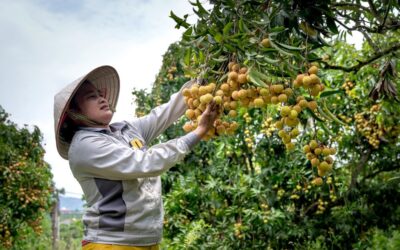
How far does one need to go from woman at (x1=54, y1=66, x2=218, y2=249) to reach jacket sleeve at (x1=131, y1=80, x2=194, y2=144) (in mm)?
27

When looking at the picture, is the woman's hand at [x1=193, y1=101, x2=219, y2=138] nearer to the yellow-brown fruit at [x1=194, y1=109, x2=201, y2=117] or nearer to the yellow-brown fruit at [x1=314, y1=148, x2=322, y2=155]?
the yellow-brown fruit at [x1=194, y1=109, x2=201, y2=117]

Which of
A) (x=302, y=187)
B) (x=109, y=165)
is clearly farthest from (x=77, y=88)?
(x=302, y=187)

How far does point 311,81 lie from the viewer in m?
0.95

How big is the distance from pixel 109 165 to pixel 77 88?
299 mm

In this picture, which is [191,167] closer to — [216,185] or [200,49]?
[216,185]

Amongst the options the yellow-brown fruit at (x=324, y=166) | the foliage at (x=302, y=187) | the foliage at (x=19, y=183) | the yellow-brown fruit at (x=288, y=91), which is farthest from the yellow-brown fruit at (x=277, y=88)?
the foliage at (x=19, y=183)

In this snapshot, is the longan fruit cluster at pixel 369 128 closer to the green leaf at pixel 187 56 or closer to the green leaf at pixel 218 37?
the green leaf at pixel 187 56

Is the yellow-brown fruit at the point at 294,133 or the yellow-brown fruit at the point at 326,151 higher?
the yellow-brown fruit at the point at 294,133

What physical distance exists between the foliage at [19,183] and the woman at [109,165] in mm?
3820

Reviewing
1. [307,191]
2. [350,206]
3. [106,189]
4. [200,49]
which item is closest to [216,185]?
[307,191]

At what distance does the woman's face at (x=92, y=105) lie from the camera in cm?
154

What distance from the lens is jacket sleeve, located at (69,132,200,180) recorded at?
1.33 metres

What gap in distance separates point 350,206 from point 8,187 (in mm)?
3656

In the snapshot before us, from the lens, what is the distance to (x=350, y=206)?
3.39 metres
